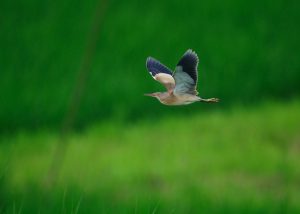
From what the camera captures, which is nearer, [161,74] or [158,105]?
[161,74]

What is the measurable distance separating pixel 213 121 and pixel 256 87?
0.31 metres

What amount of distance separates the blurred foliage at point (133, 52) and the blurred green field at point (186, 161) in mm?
87

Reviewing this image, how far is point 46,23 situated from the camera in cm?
245

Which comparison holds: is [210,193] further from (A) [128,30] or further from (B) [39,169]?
(A) [128,30]

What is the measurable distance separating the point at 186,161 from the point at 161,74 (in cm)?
124

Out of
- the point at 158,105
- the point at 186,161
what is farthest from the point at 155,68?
the point at 158,105

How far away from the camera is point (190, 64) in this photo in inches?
22.8

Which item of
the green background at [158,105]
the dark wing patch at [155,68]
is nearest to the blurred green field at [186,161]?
the green background at [158,105]

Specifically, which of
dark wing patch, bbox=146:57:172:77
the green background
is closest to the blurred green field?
the green background

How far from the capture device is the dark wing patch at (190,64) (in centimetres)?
56

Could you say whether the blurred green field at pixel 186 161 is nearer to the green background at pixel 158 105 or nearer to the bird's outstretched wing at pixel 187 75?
the green background at pixel 158 105

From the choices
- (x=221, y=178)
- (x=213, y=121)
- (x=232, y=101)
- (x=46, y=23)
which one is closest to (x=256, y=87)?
(x=232, y=101)

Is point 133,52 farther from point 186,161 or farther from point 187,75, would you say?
point 187,75

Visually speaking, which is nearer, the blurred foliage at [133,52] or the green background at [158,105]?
the green background at [158,105]
